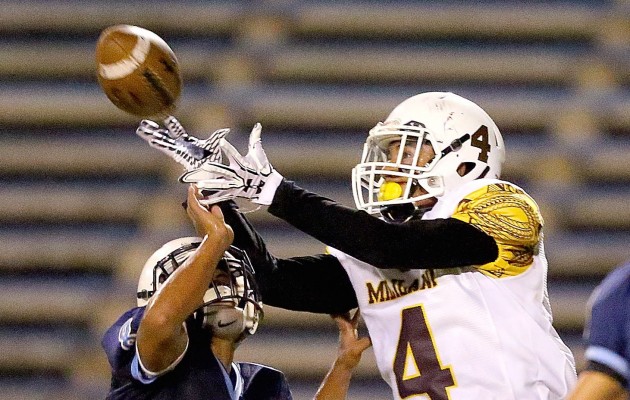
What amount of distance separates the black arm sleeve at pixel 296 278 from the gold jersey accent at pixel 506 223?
1.07 feet

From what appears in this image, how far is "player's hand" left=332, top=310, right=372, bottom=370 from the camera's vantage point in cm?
240

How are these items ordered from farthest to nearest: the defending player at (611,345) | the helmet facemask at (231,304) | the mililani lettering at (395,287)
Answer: the mililani lettering at (395,287), the helmet facemask at (231,304), the defending player at (611,345)

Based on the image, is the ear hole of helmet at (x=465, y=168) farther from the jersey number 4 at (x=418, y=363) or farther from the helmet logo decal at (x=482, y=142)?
the jersey number 4 at (x=418, y=363)

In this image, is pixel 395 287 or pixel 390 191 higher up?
pixel 390 191

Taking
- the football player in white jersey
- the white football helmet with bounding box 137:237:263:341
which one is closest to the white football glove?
the football player in white jersey

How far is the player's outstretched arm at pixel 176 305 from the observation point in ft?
6.26

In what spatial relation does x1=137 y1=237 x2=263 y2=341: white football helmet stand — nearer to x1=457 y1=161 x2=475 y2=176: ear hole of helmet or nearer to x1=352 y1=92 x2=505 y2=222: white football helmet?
x1=352 y1=92 x2=505 y2=222: white football helmet

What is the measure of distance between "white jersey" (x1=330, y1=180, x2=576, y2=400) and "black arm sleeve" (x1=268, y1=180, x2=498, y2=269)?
43 mm

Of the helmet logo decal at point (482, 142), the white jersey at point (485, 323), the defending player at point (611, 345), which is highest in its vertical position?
the helmet logo decal at point (482, 142)

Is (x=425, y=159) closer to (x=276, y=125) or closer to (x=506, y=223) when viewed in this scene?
(x=506, y=223)

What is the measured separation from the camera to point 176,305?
1909 mm

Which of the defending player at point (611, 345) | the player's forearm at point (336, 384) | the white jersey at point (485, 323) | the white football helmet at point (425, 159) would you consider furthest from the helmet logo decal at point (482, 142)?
the defending player at point (611, 345)

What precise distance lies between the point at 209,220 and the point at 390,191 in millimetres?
416

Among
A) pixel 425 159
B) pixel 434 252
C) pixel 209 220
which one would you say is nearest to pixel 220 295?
pixel 209 220
